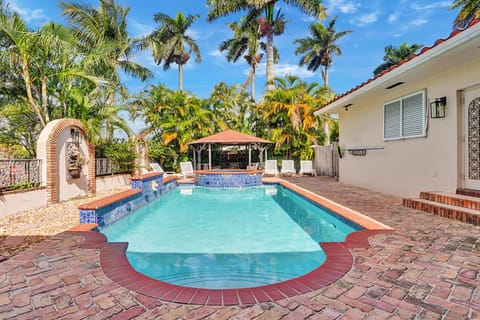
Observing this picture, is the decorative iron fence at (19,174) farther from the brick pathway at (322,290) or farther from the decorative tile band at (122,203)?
the brick pathway at (322,290)

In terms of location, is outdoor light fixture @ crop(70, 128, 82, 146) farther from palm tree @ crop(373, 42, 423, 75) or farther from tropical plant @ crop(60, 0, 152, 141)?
palm tree @ crop(373, 42, 423, 75)

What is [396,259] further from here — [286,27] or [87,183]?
[286,27]

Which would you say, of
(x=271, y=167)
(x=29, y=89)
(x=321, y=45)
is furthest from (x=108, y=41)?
(x=321, y=45)

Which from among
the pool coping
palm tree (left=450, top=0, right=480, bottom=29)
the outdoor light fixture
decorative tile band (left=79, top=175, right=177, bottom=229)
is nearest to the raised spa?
decorative tile band (left=79, top=175, right=177, bottom=229)

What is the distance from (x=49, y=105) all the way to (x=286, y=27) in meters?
19.4

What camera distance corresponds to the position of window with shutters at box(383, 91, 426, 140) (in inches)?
305

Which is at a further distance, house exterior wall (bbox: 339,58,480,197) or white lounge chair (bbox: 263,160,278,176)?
white lounge chair (bbox: 263,160,278,176)

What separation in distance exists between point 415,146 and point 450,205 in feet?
7.76

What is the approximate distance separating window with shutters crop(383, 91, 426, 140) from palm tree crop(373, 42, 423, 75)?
1123 inches

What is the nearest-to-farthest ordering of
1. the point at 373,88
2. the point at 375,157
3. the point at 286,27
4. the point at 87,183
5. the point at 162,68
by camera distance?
the point at 373,88 → the point at 375,157 → the point at 87,183 → the point at 286,27 → the point at 162,68

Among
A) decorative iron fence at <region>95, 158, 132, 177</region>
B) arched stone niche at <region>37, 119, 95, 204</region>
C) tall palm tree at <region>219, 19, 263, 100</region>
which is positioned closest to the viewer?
arched stone niche at <region>37, 119, 95, 204</region>

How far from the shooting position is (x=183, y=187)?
576 inches

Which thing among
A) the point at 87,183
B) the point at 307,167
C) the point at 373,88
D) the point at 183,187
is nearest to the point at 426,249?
the point at 373,88

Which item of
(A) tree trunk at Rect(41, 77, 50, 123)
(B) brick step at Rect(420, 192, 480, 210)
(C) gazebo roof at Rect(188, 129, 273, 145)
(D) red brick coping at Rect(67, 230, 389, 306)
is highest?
(A) tree trunk at Rect(41, 77, 50, 123)
